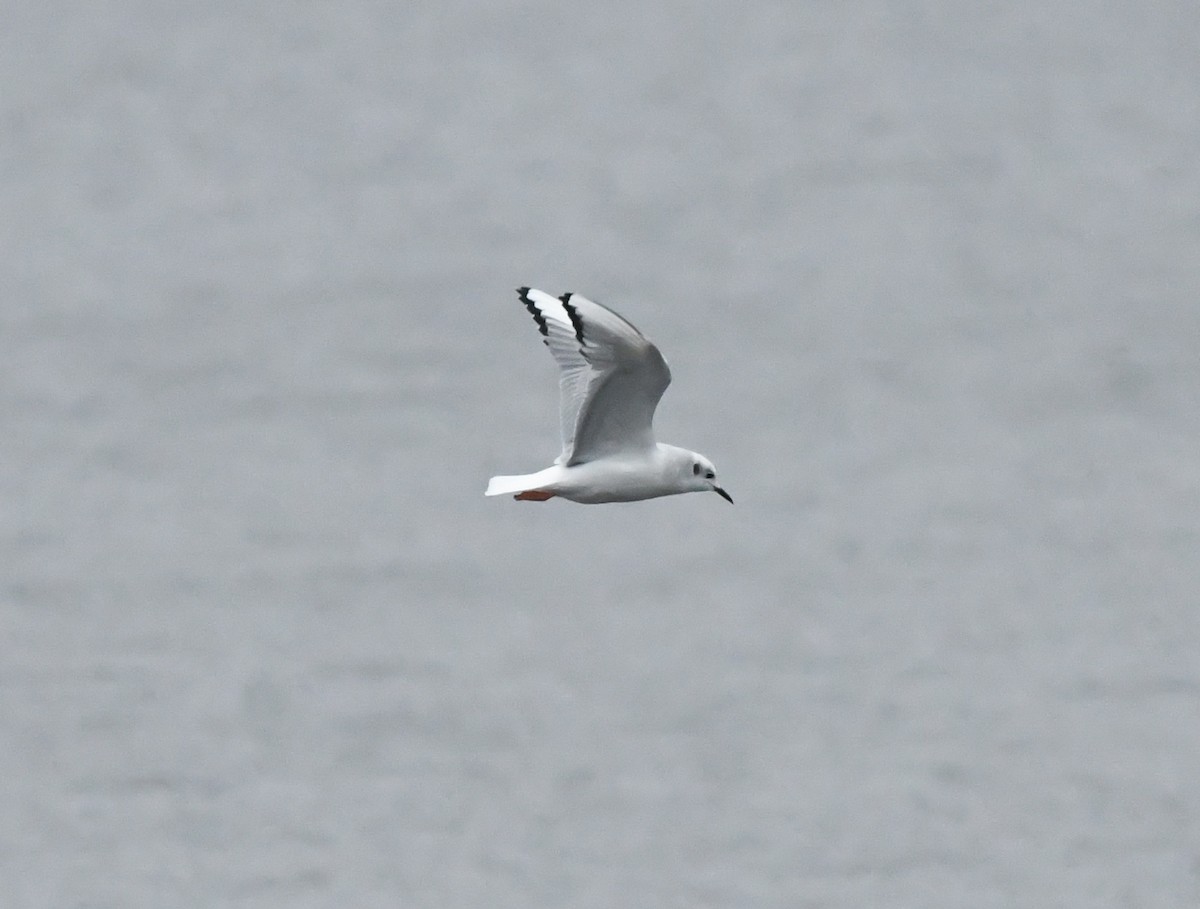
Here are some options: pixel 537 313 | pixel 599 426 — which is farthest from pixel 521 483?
pixel 537 313

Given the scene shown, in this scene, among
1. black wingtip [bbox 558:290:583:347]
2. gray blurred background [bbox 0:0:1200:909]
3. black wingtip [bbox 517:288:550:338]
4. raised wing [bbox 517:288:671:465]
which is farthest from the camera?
gray blurred background [bbox 0:0:1200:909]

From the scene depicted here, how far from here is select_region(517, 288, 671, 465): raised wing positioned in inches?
365

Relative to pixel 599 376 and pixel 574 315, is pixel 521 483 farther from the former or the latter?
pixel 574 315

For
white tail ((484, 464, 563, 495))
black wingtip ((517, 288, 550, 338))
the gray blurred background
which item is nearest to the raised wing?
black wingtip ((517, 288, 550, 338))

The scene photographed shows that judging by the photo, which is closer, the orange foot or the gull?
the gull

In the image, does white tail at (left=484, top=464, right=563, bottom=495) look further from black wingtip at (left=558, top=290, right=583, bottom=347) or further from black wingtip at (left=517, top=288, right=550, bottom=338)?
black wingtip at (left=558, top=290, right=583, bottom=347)

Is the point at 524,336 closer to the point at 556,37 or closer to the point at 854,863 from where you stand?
the point at 556,37

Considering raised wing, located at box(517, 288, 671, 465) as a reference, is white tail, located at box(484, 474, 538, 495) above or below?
below

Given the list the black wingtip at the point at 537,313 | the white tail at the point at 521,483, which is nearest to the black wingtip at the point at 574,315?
the black wingtip at the point at 537,313

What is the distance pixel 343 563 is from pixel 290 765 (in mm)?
3011

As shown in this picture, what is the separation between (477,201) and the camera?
1208 inches

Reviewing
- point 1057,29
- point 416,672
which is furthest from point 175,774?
point 1057,29

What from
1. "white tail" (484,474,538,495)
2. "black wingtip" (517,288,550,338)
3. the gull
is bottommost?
"white tail" (484,474,538,495)

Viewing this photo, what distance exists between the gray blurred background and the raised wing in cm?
1158
